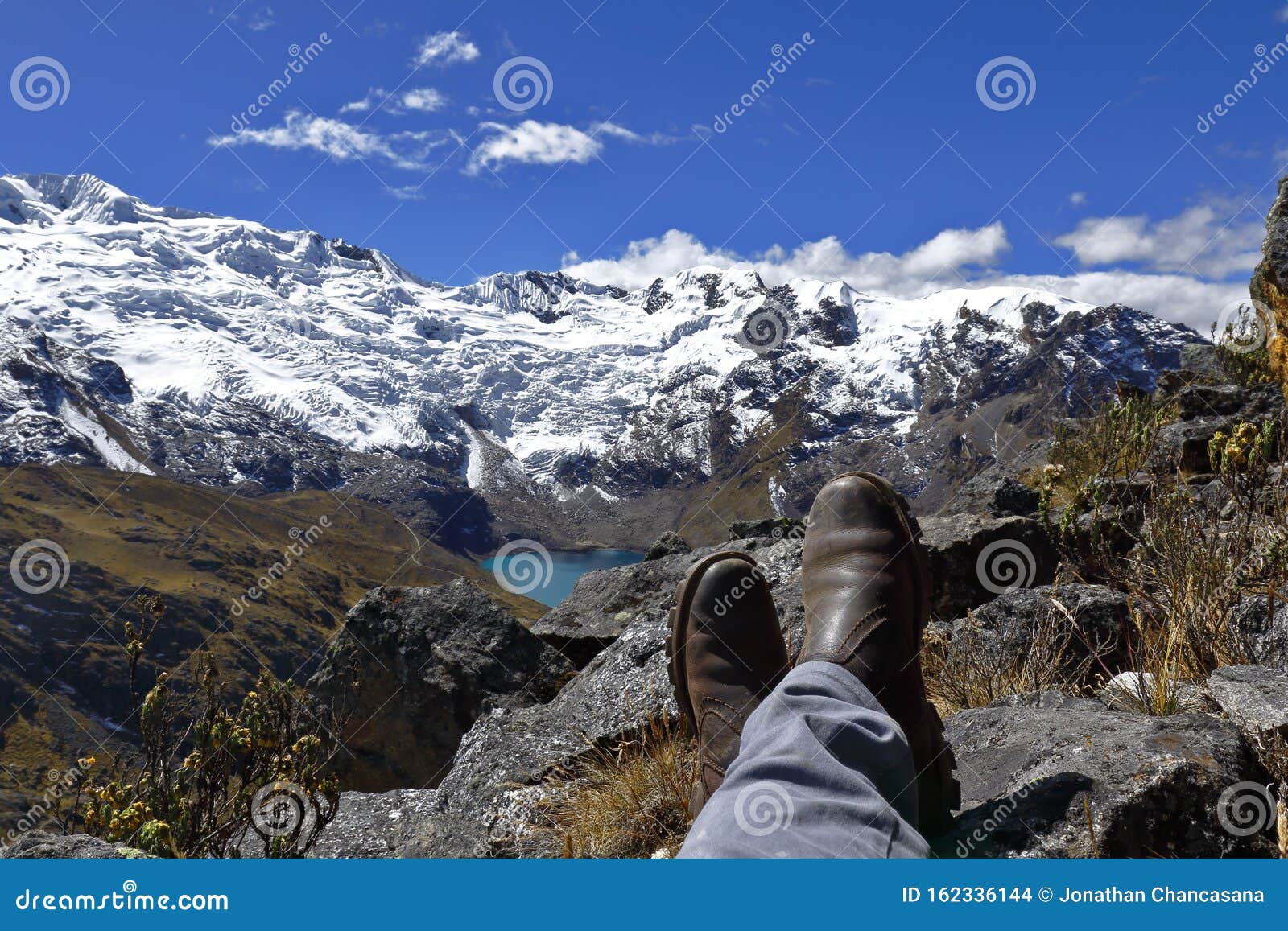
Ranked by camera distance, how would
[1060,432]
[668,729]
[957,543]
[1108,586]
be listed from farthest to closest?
[1060,432]
[957,543]
[1108,586]
[668,729]

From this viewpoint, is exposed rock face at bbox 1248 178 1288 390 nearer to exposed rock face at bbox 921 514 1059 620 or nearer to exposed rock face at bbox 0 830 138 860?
exposed rock face at bbox 921 514 1059 620

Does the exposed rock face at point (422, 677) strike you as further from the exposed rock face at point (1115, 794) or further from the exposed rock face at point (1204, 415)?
the exposed rock face at point (1204, 415)

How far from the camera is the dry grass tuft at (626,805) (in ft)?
11.5

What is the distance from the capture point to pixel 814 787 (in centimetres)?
225

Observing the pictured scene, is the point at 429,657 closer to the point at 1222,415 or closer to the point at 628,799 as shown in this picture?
the point at 628,799

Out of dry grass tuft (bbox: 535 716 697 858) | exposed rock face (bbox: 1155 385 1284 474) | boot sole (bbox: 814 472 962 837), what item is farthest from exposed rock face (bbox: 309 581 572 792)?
exposed rock face (bbox: 1155 385 1284 474)

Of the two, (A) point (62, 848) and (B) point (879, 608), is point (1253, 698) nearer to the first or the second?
(B) point (879, 608)

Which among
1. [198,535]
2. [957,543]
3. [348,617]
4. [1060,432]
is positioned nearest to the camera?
[957,543]

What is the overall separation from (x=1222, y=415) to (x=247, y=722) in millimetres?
8090

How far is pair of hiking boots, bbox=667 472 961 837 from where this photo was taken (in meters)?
2.86

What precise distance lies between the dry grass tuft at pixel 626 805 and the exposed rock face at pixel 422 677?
7.77 feet

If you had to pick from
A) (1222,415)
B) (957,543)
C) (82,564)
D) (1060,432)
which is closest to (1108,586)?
(957,543)

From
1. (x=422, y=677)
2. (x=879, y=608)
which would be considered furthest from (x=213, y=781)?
(x=422, y=677)

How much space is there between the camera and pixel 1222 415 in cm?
762
